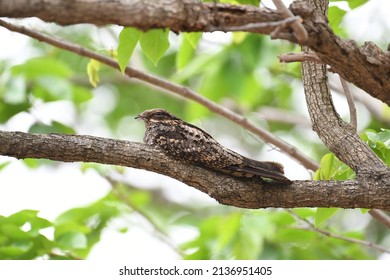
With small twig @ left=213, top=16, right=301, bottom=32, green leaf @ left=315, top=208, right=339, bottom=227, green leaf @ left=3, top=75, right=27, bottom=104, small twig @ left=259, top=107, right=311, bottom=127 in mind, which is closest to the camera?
small twig @ left=213, top=16, right=301, bottom=32

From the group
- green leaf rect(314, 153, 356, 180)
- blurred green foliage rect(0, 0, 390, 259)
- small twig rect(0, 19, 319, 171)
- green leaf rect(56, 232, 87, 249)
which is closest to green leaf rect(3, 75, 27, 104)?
blurred green foliage rect(0, 0, 390, 259)

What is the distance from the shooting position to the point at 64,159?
3191mm

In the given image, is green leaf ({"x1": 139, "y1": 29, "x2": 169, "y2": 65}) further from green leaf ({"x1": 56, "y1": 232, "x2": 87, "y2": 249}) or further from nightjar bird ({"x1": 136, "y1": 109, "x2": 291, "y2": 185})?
green leaf ({"x1": 56, "y1": 232, "x2": 87, "y2": 249})

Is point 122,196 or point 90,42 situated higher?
point 90,42

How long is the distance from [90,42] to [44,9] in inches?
244

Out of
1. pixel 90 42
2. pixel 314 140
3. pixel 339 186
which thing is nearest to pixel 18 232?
pixel 339 186

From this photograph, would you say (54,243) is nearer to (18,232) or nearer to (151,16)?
(18,232)

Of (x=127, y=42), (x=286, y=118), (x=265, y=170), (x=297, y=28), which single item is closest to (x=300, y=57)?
(x=297, y=28)

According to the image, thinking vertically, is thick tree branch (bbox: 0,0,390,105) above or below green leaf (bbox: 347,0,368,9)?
below

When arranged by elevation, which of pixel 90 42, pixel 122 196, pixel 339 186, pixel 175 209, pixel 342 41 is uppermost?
pixel 90 42

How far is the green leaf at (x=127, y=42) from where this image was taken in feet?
11.3

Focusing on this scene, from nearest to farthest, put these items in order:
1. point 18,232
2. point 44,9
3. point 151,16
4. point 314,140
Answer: point 44,9
point 151,16
point 18,232
point 314,140

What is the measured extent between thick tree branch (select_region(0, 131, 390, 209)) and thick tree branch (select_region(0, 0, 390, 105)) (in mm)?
506

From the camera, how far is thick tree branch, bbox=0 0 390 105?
7.53 ft
